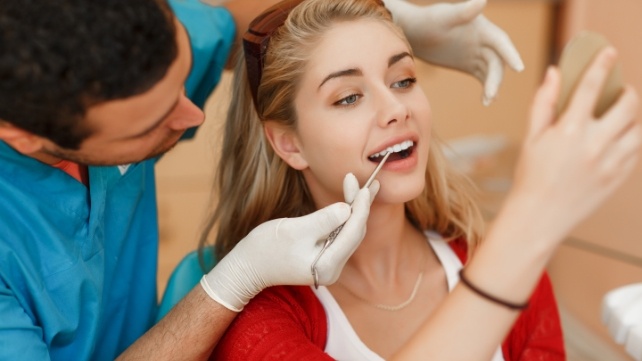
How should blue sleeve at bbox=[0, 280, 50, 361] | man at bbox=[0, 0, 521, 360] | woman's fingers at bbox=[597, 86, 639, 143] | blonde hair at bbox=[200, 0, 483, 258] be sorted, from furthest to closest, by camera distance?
blonde hair at bbox=[200, 0, 483, 258] → blue sleeve at bbox=[0, 280, 50, 361] → man at bbox=[0, 0, 521, 360] → woman's fingers at bbox=[597, 86, 639, 143]

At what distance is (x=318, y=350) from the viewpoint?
3.95ft

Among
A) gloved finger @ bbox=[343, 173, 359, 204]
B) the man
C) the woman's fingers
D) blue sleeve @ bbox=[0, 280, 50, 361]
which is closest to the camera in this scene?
the woman's fingers

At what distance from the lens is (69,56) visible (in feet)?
3.13

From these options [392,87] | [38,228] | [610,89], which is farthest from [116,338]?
[610,89]

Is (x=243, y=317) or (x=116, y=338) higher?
(x=243, y=317)

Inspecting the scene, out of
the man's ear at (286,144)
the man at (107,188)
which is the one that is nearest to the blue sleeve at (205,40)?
the man at (107,188)

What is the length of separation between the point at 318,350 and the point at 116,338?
0.42 m

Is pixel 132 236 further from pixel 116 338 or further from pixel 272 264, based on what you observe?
pixel 272 264

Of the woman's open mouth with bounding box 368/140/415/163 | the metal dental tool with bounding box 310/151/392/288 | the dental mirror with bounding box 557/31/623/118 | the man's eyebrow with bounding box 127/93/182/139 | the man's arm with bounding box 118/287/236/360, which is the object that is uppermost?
the dental mirror with bounding box 557/31/623/118

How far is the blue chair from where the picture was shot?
4.98ft

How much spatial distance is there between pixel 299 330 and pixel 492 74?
0.55 meters

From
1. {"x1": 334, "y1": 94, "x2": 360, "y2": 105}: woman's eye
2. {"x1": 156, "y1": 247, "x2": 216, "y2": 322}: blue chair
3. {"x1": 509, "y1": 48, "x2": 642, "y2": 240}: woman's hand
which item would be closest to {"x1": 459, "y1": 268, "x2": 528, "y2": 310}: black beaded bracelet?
{"x1": 509, "y1": 48, "x2": 642, "y2": 240}: woman's hand

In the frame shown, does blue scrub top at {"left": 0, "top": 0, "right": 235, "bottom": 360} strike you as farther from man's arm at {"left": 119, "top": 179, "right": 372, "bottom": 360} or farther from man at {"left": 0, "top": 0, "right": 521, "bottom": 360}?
man's arm at {"left": 119, "top": 179, "right": 372, "bottom": 360}

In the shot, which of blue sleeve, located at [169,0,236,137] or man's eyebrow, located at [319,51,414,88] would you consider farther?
blue sleeve, located at [169,0,236,137]
